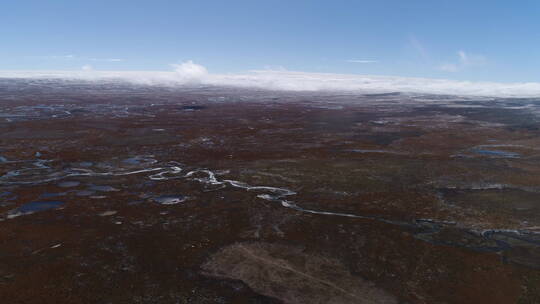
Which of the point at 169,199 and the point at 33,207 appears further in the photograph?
the point at 169,199

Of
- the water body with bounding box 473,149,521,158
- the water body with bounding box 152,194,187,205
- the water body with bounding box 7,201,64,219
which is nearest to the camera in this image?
the water body with bounding box 7,201,64,219

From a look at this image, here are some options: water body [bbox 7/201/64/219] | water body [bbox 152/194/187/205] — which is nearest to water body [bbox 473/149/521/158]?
water body [bbox 152/194/187/205]

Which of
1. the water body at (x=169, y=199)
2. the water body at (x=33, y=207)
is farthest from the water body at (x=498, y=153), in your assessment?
the water body at (x=33, y=207)

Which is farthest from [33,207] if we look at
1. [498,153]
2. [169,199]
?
[498,153]

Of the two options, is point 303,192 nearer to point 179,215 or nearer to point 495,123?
point 179,215

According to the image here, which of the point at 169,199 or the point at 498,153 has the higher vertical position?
the point at 498,153

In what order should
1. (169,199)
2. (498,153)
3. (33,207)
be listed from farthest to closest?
(498,153), (169,199), (33,207)

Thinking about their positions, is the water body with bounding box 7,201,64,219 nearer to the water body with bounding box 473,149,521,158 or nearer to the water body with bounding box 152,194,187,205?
the water body with bounding box 152,194,187,205

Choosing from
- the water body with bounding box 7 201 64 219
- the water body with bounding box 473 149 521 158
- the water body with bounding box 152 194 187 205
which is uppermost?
the water body with bounding box 473 149 521 158

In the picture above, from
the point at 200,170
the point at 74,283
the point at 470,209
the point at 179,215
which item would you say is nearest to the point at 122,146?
the point at 200,170

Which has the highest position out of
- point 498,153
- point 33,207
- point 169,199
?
point 498,153

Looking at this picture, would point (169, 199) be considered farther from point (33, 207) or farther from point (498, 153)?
point (498, 153)

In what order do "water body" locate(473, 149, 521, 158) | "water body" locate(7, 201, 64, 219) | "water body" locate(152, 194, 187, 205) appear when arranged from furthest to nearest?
"water body" locate(473, 149, 521, 158) → "water body" locate(152, 194, 187, 205) → "water body" locate(7, 201, 64, 219)
